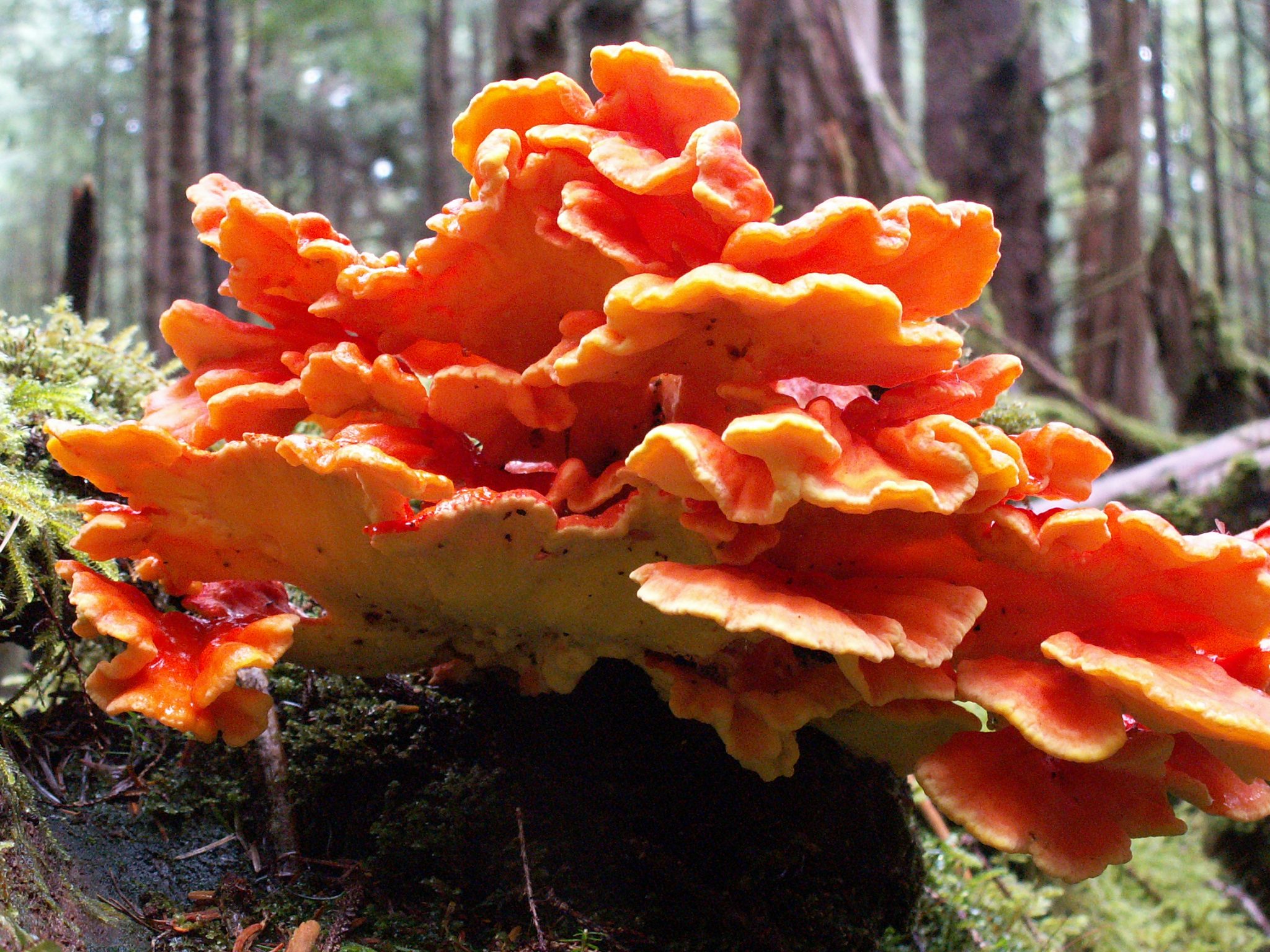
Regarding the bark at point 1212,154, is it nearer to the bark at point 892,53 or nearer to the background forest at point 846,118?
the background forest at point 846,118

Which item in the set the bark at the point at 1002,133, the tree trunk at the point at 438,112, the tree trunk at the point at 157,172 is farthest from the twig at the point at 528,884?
the tree trunk at the point at 438,112

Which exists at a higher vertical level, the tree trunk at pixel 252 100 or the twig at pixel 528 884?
the tree trunk at pixel 252 100

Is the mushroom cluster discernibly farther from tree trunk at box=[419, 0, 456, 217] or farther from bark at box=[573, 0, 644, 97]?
tree trunk at box=[419, 0, 456, 217]

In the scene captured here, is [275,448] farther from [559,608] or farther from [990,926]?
[990,926]

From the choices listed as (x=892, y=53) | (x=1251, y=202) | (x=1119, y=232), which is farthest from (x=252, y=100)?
(x=1251, y=202)

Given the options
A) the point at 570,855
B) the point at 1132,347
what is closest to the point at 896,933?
the point at 570,855

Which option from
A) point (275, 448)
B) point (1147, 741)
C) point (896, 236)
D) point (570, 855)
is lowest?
point (570, 855)
